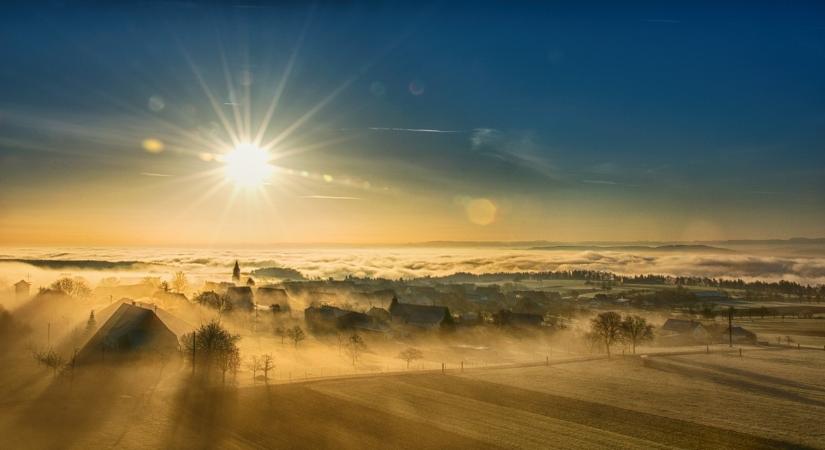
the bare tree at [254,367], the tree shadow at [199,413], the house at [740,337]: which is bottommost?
the house at [740,337]

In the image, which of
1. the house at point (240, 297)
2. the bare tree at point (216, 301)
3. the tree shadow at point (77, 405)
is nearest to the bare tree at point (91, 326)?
the tree shadow at point (77, 405)

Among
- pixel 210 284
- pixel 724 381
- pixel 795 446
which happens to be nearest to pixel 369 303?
pixel 210 284

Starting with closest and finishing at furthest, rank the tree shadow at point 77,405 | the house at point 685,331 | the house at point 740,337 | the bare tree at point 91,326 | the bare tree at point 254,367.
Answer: the tree shadow at point 77,405
the bare tree at point 254,367
the bare tree at point 91,326
the house at point 740,337
the house at point 685,331

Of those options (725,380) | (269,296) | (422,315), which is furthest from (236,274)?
(725,380)

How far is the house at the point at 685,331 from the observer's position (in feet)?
325

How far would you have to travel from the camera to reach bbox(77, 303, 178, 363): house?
59688mm

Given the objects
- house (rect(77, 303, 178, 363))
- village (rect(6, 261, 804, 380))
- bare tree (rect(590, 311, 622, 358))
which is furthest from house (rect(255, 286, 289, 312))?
bare tree (rect(590, 311, 622, 358))

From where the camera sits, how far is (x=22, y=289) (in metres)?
116

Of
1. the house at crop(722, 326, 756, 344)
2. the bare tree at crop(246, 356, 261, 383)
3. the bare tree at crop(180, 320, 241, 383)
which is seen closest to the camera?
the bare tree at crop(180, 320, 241, 383)

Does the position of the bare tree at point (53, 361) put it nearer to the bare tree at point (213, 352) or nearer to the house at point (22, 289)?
the bare tree at point (213, 352)

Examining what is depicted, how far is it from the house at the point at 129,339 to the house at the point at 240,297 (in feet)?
191

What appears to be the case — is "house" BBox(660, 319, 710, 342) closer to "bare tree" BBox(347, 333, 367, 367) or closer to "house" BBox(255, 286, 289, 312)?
"bare tree" BBox(347, 333, 367, 367)

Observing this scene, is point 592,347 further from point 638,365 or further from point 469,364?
point 469,364

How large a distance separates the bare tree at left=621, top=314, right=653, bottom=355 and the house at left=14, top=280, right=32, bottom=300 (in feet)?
355
